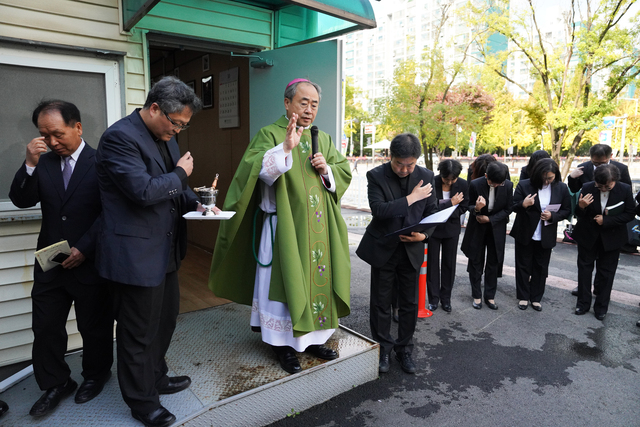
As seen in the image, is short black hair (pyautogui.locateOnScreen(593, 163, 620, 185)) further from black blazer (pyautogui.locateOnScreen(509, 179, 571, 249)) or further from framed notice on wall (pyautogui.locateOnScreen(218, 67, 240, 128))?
framed notice on wall (pyautogui.locateOnScreen(218, 67, 240, 128))

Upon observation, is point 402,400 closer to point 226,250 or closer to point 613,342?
point 226,250

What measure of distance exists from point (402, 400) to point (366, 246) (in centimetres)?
114

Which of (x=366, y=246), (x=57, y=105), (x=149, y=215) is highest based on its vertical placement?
(x=57, y=105)

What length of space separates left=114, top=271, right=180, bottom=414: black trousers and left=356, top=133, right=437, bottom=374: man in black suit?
159 centimetres

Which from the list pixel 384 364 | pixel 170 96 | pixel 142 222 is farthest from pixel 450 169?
pixel 142 222

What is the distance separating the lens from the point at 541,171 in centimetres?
459

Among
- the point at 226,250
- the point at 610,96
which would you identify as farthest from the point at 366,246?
the point at 610,96

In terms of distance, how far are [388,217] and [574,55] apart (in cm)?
1094

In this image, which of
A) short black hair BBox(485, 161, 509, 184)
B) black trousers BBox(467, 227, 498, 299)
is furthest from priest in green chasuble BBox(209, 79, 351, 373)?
black trousers BBox(467, 227, 498, 299)

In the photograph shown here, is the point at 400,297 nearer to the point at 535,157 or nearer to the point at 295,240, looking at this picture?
the point at 295,240

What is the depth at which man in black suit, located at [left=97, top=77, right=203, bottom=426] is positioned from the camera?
2.06 m

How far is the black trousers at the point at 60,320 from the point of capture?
8.12ft

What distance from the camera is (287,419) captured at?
2.80 meters

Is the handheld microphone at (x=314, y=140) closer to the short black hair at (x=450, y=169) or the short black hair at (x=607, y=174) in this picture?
the short black hair at (x=450, y=169)
